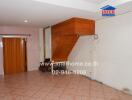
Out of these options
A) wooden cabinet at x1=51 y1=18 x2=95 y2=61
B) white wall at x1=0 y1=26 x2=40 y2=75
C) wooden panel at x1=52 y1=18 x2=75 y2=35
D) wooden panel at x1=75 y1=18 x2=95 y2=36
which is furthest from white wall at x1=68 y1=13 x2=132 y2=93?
white wall at x1=0 y1=26 x2=40 y2=75

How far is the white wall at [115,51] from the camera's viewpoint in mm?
3260

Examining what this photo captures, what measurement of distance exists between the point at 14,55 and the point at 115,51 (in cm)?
446

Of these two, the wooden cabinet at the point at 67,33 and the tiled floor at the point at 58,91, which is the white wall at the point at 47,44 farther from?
the tiled floor at the point at 58,91

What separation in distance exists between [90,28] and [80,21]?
0.58 meters

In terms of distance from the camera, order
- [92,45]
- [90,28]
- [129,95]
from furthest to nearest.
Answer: [92,45], [90,28], [129,95]

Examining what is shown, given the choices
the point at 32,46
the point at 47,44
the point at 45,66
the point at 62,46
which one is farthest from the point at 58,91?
the point at 32,46

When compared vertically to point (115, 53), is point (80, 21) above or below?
above

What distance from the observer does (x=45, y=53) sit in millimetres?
6340

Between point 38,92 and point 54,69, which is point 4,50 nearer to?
point 54,69

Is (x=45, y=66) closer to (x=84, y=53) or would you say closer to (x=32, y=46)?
(x=32, y=46)

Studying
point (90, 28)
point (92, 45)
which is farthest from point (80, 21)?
point (92, 45)

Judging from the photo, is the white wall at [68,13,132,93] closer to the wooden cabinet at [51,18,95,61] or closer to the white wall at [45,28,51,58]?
the wooden cabinet at [51,18,95,61]

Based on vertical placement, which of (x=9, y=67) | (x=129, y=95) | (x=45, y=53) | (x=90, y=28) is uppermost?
(x=90, y=28)

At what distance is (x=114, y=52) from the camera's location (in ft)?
12.0
